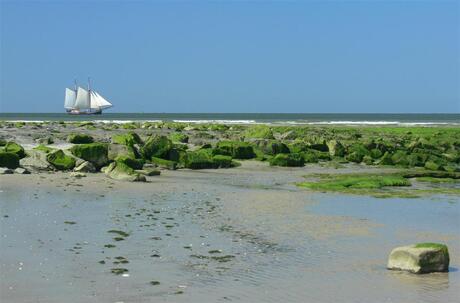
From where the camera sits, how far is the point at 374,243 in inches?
A: 458

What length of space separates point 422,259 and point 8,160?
49.0 feet

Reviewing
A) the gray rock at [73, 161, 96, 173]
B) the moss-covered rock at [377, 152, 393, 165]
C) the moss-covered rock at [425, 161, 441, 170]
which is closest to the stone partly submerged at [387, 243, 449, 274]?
the gray rock at [73, 161, 96, 173]

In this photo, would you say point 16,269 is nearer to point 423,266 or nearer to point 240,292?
point 240,292

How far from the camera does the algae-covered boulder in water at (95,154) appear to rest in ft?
73.8

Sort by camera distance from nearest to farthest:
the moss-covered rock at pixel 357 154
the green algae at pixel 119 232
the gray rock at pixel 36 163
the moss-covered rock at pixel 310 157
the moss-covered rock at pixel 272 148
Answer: the green algae at pixel 119 232 → the gray rock at pixel 36 163 → the moss-covered rock at pixel 310 157 → the moss-covered rock at pixel 357 154 → the moss-covered rock at pixel 272 148

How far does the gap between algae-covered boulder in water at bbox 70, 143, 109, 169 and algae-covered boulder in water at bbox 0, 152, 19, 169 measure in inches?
93.1

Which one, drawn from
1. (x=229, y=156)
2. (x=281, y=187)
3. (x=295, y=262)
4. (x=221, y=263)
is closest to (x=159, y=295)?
(x=221, y=263)

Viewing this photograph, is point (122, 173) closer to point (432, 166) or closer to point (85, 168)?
point (85, 168)

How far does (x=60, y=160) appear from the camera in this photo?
867 inches

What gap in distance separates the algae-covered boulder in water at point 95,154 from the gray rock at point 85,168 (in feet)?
1.26

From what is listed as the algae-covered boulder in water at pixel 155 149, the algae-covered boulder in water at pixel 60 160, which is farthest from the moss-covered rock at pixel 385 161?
the algae-covered boulder in water at pixel 60 160

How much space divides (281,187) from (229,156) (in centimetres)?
812
